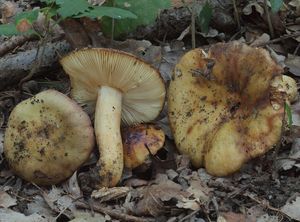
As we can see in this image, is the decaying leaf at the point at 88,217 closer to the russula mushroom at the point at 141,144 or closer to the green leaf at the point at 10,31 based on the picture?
the russula mushroom at the point at 141,144

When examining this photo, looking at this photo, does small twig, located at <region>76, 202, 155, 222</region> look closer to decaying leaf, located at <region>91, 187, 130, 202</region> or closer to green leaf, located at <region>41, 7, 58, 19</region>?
decaying leaf, located at <region>91, 187, 130, 202</region>

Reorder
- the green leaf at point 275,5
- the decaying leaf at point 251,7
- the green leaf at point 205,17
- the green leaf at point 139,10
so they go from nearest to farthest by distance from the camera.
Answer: the green leaf at point 275,5, the green leaf at point 139,10, the green leaf at point 205,17, the decaying leaf at point 251,7

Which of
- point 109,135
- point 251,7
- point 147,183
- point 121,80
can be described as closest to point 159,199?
point 147,183

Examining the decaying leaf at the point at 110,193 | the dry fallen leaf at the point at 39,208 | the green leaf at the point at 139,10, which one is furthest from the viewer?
the green leaf at the point at 139,10

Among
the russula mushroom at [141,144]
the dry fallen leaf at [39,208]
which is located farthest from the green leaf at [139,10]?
the dry fallen leaf at [39,208]

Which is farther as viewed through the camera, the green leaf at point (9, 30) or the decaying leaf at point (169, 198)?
the green leaf at point (9, 30)

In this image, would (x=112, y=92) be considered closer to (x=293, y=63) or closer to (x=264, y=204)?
(x=264, y=204)

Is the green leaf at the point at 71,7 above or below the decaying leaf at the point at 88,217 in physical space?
above
